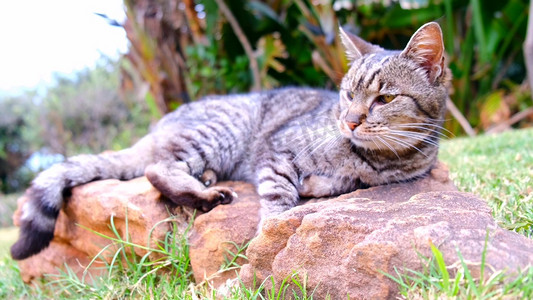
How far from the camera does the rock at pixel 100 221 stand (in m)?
2.19

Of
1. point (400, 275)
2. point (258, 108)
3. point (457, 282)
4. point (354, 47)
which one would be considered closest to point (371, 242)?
point (400, 275)

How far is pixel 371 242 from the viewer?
1450 millimetres

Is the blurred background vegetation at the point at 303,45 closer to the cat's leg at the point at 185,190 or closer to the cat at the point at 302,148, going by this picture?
the cat at the point at 302,148

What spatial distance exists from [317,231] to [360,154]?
796 millimetres

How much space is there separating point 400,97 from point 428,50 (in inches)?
11.7

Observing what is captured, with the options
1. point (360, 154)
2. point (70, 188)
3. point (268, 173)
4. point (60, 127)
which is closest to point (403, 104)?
point (360, 154)

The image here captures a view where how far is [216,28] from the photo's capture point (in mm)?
6008

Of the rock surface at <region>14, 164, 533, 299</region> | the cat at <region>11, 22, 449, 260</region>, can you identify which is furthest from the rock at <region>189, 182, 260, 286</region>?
Result: the cat at <region>11, 22, 449, 260</region>

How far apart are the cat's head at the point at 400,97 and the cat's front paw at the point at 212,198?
764 mm

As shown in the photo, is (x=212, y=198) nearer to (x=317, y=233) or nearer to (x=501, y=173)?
(x=317, y=233)

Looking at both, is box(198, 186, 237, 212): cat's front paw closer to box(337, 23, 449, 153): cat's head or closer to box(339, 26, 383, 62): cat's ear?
box(337, 23, 449, 153): cat's head

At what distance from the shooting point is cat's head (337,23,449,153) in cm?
203

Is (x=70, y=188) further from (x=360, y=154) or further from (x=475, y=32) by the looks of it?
(x=475, y=32)

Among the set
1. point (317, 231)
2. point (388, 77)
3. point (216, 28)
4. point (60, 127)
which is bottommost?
point (60, 127)
